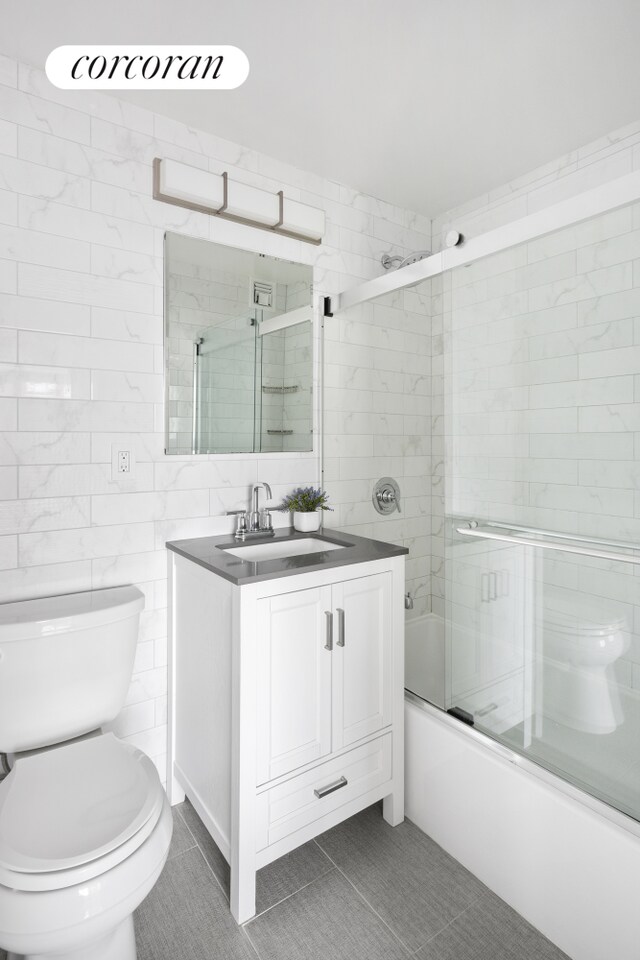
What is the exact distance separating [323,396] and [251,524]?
678 mm

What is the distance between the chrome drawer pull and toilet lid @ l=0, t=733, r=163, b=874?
54 centimetres

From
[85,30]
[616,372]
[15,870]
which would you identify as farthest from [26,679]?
[85,30]

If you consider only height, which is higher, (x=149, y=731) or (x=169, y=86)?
(x=169, y=86)

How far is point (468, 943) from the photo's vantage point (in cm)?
138

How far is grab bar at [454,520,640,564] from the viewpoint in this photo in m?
1.34

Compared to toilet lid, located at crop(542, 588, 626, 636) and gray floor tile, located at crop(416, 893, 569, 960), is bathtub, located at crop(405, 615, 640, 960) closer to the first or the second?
gray floor tile, located at crop(416, 893, 569, 960)

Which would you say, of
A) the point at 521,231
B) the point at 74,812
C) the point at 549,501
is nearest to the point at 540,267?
the point at 521,231

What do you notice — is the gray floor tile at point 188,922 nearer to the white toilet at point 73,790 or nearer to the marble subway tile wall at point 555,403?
the white toilet at point 73,790

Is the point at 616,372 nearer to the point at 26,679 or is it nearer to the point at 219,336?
the point at 219,336

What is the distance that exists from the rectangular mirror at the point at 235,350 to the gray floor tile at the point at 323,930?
1500 millimetres

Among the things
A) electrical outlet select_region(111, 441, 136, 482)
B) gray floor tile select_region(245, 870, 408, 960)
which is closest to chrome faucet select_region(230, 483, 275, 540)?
electrical outlet select_region(111, 441, 136, 482)

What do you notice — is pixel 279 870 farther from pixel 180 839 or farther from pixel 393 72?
pixel 393 72

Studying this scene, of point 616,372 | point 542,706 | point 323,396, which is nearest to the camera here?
point 616,372

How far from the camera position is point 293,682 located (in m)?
1.55
